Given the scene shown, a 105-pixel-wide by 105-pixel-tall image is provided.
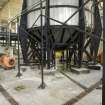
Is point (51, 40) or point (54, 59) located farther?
point (54, 59)

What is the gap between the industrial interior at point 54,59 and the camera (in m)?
3.26

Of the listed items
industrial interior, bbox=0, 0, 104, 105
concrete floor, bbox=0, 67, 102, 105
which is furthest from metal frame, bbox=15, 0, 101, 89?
concrete floor, bbox=0, 67, 102, 105

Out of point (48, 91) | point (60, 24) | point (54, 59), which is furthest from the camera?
point (54, 59)

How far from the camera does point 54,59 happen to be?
604cm

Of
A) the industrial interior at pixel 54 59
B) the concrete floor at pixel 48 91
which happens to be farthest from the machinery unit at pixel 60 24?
the concrete floor at pixel 48 91

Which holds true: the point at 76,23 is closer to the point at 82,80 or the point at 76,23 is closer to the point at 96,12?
the point at 96,12

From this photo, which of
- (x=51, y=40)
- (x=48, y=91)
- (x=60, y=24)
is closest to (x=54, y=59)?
(x=51, y=40)

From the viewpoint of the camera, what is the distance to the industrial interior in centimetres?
326

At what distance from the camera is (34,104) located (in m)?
2.88

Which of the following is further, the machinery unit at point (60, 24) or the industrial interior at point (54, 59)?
the machinery unit at point (60, 24)

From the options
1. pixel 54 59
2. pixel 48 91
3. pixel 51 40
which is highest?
pixel 51 40

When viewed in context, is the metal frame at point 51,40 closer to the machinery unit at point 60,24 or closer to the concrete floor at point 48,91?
the machinery unit at point 60,24

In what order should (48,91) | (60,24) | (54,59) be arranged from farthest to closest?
(54,59) < (60,24) < (48,91)

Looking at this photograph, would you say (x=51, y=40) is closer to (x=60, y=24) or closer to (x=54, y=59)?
(x=60, y=24)
